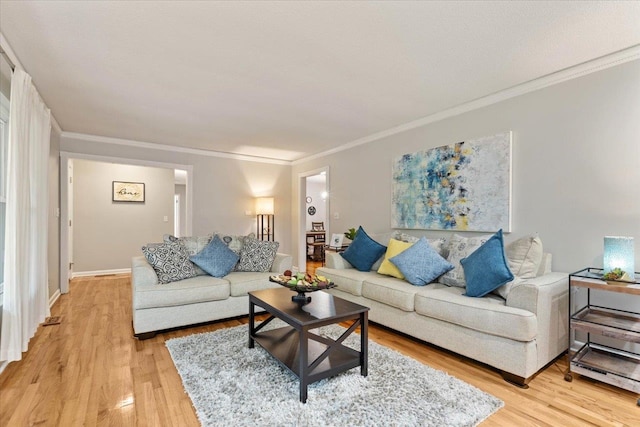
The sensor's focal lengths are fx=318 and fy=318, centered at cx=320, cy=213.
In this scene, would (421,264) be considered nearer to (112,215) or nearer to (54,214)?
(54,214)

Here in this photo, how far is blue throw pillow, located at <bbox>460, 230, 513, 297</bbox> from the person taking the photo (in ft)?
8.05

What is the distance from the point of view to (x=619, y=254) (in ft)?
7.32

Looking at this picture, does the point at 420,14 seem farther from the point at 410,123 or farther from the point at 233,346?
the point at 233,346

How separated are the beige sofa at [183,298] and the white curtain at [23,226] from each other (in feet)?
2.43

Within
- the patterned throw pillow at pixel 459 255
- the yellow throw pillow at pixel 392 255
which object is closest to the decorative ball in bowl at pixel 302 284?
the yellow throw pillow at pixel 392 255

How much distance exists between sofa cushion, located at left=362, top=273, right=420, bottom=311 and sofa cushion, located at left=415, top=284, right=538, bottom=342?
80mm

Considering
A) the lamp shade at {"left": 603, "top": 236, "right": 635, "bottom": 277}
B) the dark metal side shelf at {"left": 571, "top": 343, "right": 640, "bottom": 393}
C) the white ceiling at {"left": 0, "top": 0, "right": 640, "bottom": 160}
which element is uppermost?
the white ceiling at {"left": 0, "top": 0, "right": 640, "bottom": 160}

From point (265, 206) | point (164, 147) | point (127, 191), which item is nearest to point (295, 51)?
point (164, 147)

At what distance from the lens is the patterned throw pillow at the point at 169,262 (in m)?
3.17

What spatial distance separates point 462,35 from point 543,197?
1.66 metres

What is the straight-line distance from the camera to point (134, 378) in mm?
2207

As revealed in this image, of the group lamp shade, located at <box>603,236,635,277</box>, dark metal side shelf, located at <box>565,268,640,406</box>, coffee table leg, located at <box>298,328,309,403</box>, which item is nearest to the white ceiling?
lamp shade, located at <box>603,236,635,277</box>

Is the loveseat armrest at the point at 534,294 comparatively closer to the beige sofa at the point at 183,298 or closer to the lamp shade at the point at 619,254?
the lamp shade at the point at 619,254

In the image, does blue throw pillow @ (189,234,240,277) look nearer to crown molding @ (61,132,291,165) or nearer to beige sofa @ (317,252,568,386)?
beige sofa @ (317,252,568,386)
